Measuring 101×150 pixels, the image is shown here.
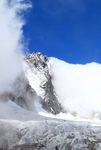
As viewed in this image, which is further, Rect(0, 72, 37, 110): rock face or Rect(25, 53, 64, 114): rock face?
Rect(25, 53, 64, 114): rock face

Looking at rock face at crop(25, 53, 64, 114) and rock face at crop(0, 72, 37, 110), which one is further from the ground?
rock face at crop(25, 53, 64, 114)

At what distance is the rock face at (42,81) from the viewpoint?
139863 millimetres

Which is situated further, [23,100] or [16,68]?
[16,68]

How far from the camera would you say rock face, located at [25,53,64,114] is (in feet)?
459

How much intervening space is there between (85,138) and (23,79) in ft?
284

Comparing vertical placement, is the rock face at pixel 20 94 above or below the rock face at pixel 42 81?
below

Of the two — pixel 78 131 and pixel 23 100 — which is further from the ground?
pixel 23 100

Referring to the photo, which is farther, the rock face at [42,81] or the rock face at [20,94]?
the rock face at [42,81]

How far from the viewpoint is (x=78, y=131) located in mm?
37531

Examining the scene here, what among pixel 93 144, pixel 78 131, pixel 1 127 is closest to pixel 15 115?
pixel 1 127

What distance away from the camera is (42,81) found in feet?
498

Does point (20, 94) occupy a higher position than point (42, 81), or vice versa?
point (42, 81)

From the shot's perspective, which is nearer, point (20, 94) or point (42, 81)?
point (20, 94)

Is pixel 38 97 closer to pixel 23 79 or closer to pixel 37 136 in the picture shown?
Answer: pixel 23 79
